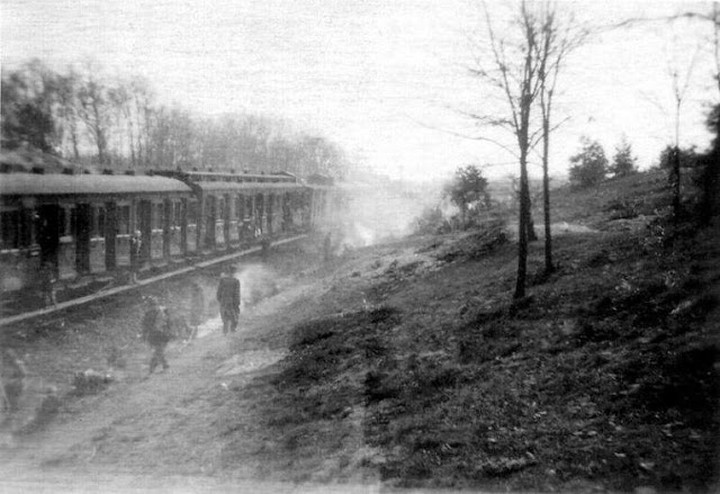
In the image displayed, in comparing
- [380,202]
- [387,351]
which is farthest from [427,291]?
[380,202]

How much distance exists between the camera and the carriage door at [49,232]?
9828 mm

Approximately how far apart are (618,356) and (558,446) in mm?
1869

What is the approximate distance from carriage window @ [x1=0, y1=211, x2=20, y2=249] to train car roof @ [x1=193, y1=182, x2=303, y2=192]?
693cm

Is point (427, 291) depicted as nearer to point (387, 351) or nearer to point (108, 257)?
point (387, 351)

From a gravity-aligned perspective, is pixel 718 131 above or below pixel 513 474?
above

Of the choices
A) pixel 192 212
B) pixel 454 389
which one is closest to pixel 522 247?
pixel 454 389

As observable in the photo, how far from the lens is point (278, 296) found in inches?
609

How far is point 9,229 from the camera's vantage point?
9070 mm

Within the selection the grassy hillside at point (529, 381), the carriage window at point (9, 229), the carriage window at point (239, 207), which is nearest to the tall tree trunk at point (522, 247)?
the grassy hillside at point (529, 381)

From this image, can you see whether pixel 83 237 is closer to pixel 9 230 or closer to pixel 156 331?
pixel 9 230

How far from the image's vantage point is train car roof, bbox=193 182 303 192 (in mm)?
16375

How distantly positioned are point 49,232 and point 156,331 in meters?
3.63

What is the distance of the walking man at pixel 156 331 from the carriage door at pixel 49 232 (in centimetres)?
301

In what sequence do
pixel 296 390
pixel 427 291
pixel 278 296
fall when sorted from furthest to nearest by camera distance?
pixel 278 296 < pixel 427 291 < pixel 296 390
